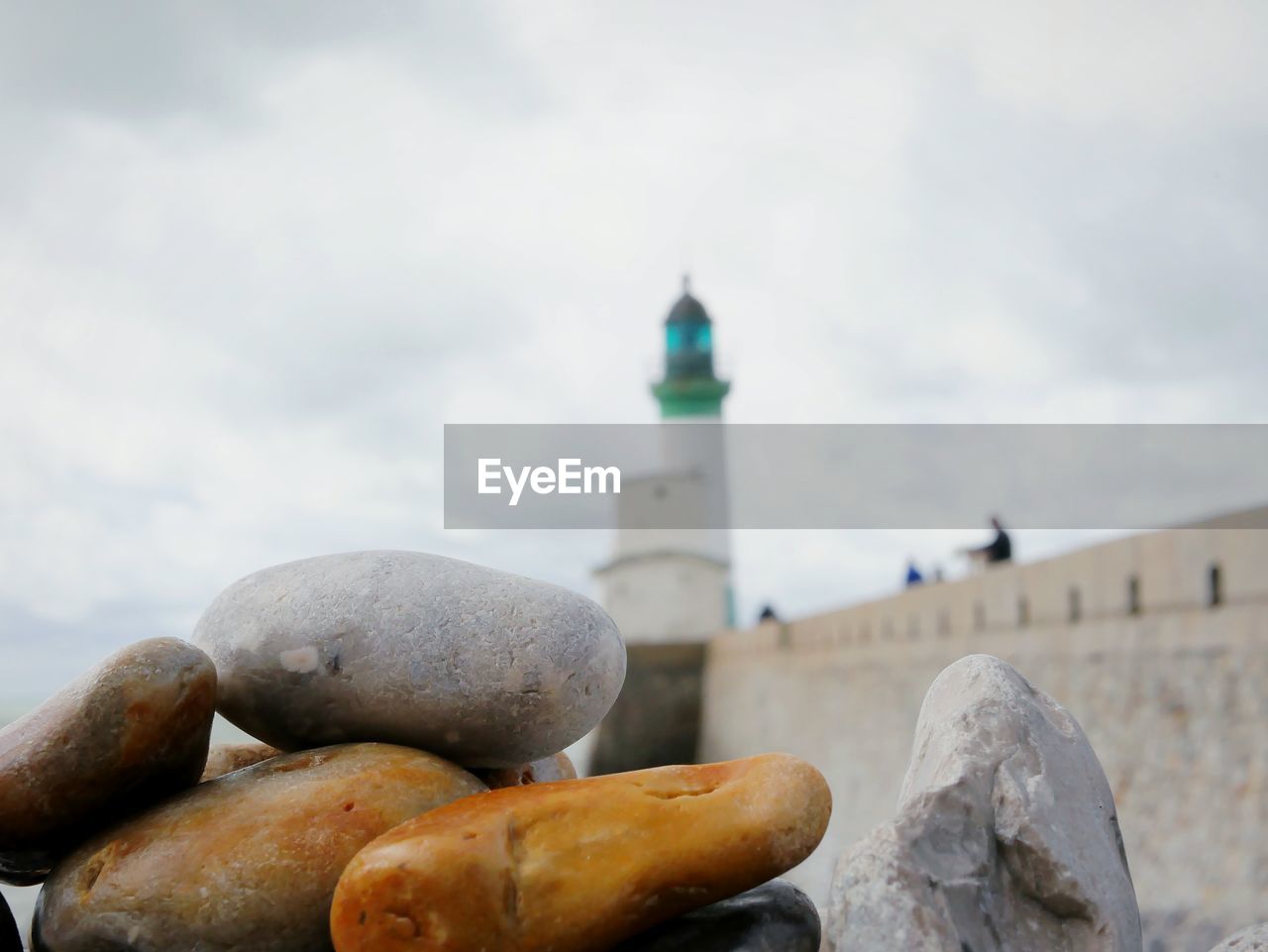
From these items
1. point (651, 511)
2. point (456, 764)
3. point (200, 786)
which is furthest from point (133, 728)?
point (651, 511)

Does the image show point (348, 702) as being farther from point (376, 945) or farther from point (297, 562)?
point (376, 945)

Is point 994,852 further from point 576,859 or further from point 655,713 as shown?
point 655,713

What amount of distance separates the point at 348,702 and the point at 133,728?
0.49 meters

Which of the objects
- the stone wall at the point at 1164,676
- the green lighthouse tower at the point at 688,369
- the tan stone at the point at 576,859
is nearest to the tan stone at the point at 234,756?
the tan stone at the point at 576,859

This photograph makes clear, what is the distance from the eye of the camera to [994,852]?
262 centimetres

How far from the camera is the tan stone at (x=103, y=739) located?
9.33 ft

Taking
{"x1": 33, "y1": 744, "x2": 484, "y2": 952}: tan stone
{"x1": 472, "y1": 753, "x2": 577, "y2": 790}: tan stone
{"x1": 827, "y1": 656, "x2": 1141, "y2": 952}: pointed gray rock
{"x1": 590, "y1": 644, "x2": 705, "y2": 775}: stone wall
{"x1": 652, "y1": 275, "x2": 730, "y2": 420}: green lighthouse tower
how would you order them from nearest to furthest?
1. {"x1": 827, "y1": 656, "x2": 1141, "y2": 952}: pointed gray rock
2. {"x1": 33, "y1": 744, "x2": 484, "y2": 952}: tan stone
3. {"x1": 472, "y1": 753, "x2": 577, "y2": 790}: tan stone
4. {"x1": 590, "y1": 644, "x2": 705, "y2": 775}: stone wall
5. {"x1": 652, "y1": 275, "x2": 730, "y2": 420}: green lighthouse tower

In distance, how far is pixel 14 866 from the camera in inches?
124

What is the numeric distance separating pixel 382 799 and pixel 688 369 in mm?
36149

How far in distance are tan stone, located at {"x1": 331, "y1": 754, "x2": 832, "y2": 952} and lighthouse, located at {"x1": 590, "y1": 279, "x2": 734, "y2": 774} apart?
78.0ft

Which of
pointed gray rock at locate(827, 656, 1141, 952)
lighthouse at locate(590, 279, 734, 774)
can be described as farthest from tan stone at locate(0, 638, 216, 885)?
lighthouse at locate(590, 279, 734, 774)

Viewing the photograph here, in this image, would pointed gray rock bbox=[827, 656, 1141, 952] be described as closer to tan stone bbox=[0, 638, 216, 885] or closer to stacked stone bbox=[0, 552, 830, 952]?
stacked stone bbox=[0, 552, 830, 952]

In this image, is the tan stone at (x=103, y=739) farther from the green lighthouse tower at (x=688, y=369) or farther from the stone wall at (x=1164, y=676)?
the green lighthouse tower at (x=688, y=369)

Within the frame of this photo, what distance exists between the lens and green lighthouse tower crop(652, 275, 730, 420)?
38406mm
